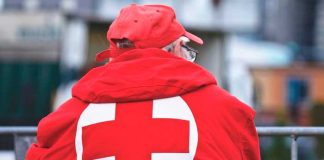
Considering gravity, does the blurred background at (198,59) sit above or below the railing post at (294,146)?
below

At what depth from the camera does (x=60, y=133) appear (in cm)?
259

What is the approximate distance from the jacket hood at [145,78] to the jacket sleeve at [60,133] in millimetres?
77

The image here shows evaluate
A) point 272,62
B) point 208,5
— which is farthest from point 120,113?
point 272,62

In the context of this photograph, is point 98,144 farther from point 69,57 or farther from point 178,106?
point 69,57

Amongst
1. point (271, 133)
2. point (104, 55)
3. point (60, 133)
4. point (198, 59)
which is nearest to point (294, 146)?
point (271, 133)

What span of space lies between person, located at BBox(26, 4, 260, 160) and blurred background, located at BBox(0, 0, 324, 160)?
5.45 metres

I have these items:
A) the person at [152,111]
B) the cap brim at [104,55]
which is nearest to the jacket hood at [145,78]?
the person at [152,111]

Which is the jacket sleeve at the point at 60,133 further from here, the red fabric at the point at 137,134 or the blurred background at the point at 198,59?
the blurred background at the point at 198,59

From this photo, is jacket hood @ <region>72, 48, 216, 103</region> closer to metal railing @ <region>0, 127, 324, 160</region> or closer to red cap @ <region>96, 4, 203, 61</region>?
red cap @ <region>96, 4, 203, 61</region>

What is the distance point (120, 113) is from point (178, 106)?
18 centimetres

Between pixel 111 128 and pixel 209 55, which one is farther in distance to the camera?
pixel 209 55

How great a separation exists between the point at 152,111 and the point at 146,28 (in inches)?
10.5

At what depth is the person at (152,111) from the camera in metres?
2.47

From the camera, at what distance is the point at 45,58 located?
63.7 ft
